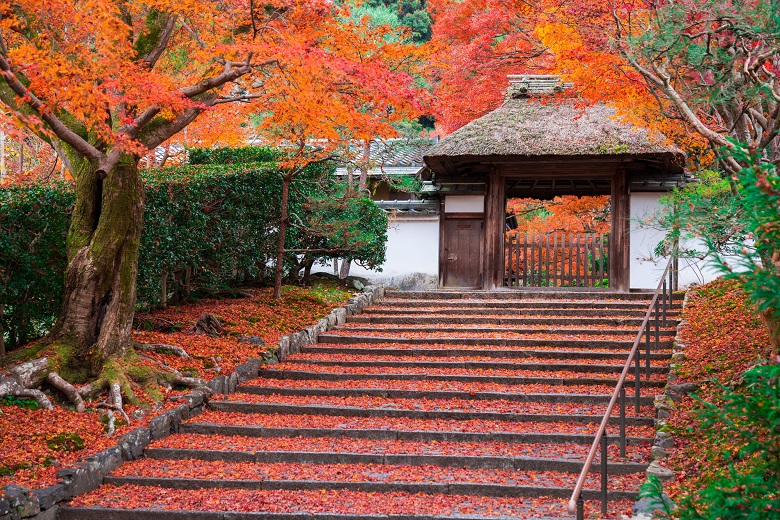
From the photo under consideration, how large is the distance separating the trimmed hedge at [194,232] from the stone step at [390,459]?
2.84 m

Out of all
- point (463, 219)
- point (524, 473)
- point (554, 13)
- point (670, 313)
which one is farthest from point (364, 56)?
point (463, 219)

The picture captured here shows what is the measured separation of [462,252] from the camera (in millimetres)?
17719

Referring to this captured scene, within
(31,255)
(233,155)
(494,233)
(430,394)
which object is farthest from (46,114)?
(494,233)

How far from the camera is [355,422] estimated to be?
9.20 meters

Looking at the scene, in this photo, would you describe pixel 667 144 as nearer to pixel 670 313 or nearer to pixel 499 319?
pixel 670 313

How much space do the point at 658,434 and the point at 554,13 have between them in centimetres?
719

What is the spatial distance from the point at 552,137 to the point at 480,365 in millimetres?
6655

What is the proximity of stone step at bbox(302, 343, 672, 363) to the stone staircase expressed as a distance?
21mm

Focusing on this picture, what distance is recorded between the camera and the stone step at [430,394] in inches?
380

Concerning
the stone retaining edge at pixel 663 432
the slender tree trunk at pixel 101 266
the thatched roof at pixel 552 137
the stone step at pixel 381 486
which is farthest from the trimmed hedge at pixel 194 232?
the stone retaining edge at pixel 663 432

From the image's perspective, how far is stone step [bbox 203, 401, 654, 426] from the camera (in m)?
8.96

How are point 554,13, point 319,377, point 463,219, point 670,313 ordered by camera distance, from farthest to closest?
point 463,219, point 670,313, point 554,13, point 319,377

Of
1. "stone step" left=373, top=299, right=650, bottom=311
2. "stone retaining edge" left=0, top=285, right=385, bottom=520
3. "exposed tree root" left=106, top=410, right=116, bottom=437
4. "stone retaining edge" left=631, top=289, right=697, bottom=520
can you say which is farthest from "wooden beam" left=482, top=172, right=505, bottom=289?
"exposed tree root" left=106, top=410, right=116, bottom=437

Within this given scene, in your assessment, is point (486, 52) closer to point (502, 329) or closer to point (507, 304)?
point (507, 304)
